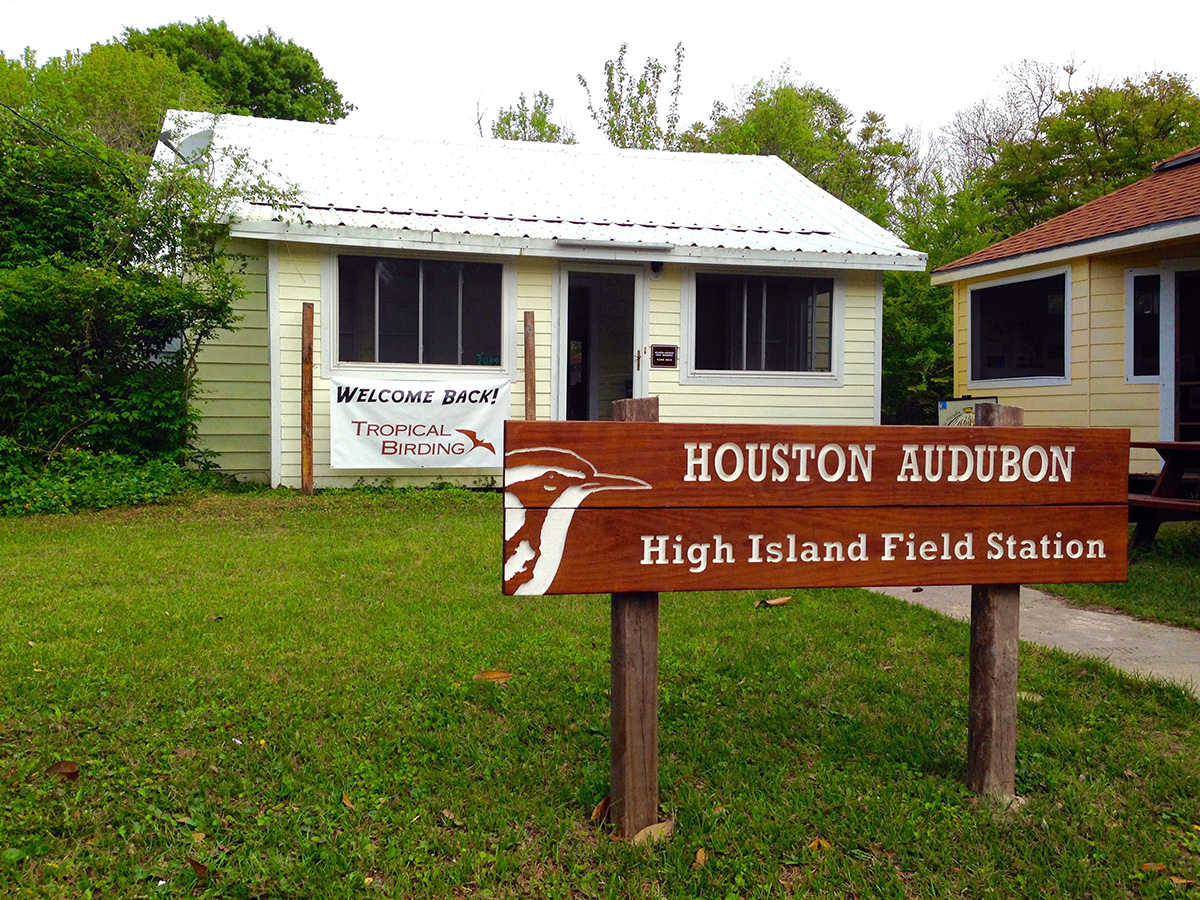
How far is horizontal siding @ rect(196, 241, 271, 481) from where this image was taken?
1088 centimetres

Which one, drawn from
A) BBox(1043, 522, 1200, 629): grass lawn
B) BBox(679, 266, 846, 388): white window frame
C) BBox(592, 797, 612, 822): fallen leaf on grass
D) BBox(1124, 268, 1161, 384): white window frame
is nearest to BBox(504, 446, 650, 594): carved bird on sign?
BBox(592, 797, 612, 822): fallen leaf on grass

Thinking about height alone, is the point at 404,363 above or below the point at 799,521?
above

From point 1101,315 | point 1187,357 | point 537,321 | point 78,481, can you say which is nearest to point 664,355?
point 537,321

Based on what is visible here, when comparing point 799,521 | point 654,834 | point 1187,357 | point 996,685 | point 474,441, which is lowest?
point 654,834

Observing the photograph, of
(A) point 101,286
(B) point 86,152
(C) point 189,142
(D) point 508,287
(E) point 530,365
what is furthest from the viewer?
(C) point 189,142

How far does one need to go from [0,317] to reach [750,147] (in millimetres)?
25212

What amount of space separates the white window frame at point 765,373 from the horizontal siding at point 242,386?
16.9 feet

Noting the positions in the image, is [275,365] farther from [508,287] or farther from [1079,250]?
[1079,250]

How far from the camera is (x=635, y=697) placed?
9.28 ft

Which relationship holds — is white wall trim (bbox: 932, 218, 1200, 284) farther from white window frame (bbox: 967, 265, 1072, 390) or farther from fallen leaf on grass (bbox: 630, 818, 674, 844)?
fallen leaf on grass (bbox: 630, 818, 674, 844)

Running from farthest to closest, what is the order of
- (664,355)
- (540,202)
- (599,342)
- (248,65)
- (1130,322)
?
(248,65)
(599,342)
(540,202)
(664,355)
(1130,322)

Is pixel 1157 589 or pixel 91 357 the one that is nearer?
pixel 1157 589

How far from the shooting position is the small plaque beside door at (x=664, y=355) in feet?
39.3

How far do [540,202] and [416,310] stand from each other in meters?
2.44
